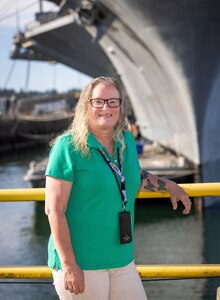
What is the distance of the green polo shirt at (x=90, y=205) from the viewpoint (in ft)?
7.05

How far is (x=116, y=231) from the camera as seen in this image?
222 cm

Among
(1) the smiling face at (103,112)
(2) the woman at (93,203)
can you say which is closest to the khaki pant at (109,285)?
(2) the woman at (93,203)

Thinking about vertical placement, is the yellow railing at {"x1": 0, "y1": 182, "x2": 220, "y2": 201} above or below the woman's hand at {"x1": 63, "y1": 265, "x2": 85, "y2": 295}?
above

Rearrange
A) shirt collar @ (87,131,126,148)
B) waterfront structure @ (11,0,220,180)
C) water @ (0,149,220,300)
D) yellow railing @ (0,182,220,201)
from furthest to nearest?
waterfront structure @ (11,0,220,180) → water @ (0,149,220,300) → yellow railing @ (0,182,220,201) → shirt collar @ (87,131,126,148)

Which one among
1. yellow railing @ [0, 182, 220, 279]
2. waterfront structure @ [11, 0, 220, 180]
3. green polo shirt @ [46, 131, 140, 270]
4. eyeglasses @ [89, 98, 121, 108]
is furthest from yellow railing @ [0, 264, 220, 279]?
waterfront structure @ [11, 0, 220, 180]

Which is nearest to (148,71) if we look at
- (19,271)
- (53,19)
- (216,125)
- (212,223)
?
(216,125)

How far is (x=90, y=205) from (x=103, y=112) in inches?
16.6

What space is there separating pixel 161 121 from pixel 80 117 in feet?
58.7

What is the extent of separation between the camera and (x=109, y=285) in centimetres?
228

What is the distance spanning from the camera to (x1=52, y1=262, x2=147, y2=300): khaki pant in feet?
7.17

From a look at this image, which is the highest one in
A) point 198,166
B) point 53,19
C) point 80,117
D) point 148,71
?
point 53,19

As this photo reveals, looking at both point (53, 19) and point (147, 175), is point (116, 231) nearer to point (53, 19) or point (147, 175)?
point (147, 175)

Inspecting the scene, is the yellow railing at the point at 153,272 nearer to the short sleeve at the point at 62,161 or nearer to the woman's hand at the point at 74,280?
the woman's hand at the point at 74,280

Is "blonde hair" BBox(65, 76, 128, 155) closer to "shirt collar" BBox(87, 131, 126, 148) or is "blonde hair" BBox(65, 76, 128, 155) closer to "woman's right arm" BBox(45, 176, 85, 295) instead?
"shirt collar" BBox(87, 131, 126, 148)
